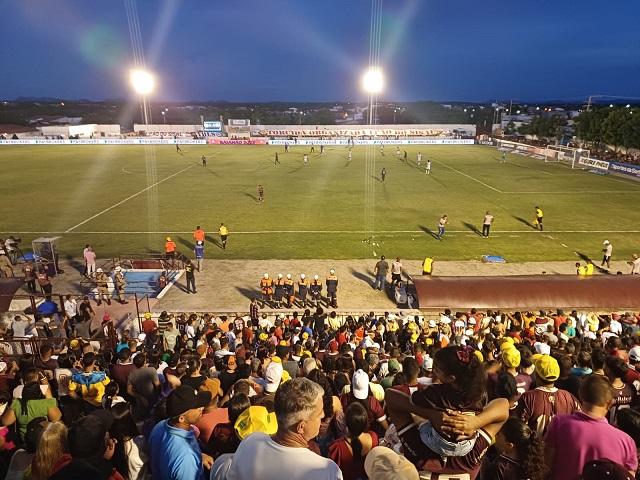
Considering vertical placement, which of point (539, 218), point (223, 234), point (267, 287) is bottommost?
point (267, 287)

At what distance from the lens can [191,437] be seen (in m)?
3.65

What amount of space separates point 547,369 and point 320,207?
26.5 metres

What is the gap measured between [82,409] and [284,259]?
15091 mm

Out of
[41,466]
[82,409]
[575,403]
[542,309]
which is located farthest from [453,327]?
[41,466]

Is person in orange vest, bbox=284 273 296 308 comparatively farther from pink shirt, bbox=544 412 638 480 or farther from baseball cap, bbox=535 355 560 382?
pink shirt, bbox=544 412 638 480

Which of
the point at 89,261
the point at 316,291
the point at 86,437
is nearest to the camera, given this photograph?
the point at 86,437

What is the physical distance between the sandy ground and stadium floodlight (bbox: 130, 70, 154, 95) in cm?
5010

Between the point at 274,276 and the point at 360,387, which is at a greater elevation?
the point at 360,387

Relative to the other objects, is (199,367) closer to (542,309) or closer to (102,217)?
(542,309)

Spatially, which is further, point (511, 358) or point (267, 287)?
point (267, 287)

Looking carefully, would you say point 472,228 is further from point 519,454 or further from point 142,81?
point 142,81

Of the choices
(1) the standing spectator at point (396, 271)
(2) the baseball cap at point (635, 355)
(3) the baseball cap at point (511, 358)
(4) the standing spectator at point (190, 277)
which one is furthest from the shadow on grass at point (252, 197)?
(3) the baseball cap at point (511, 358)

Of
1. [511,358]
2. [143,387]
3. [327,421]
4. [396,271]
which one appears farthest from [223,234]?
[327,421]

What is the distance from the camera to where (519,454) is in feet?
11.4
